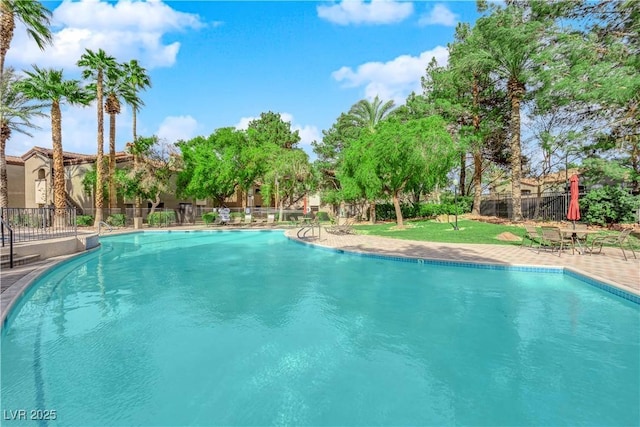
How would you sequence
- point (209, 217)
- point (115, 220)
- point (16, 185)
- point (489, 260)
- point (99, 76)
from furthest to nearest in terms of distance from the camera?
point (16, 185)
point (209, 217)
point (115, 220)
point (99, 76)
point (489, 260)

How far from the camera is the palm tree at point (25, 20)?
632 inches

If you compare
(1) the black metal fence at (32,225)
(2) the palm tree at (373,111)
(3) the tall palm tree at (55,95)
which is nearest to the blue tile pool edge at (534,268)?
(1) the black metal fence at (32,225)

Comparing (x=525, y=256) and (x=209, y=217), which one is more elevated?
(x=209, y=217)

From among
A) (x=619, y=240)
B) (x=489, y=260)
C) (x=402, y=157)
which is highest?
(x=402, y=157)

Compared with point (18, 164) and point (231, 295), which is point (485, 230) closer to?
point (231, 295)

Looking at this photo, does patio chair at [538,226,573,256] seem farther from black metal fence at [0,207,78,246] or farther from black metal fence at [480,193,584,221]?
black metal fence at [0,207,78,246]

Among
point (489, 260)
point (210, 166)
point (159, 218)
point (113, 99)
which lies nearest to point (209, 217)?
point (159, 218)

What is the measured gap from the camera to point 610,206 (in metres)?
16.1

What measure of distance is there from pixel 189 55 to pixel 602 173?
2246 cm

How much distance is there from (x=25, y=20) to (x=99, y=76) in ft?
24.9

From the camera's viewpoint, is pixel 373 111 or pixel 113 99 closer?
pixel 113 99

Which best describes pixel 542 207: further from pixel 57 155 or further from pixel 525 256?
pixel 57 155

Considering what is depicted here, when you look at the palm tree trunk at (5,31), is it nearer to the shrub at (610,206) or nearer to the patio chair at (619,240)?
the patio chair at (619,240)

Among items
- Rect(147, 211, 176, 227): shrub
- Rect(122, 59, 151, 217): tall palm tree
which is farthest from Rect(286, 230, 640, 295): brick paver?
Rect(122, 59, 151, 217): tall palm tree
